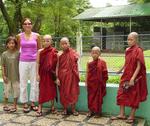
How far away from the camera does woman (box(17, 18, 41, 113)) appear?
6137mm

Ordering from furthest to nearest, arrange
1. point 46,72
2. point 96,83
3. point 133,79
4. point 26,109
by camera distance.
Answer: point 26,109
point 46,72
point 96,83
point 133,79

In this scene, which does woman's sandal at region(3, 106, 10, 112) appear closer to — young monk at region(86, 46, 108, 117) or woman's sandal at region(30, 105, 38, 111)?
woman's sandal at region(30, 105, 38, 111)

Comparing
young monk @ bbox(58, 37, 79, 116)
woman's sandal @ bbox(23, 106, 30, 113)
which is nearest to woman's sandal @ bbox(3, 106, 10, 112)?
woman's sandal @ bbox(23, 106, 30, 113)

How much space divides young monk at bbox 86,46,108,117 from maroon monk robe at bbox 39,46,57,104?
685 mm

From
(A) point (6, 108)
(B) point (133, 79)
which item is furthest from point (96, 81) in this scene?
(A) point (6, 108)

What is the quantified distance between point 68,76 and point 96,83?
52 centimetres

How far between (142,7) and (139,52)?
2104 centimetres

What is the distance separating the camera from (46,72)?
6109 millimetres

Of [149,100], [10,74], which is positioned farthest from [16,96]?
[149,100]

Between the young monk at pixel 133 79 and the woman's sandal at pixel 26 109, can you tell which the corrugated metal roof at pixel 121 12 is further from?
the young monk at pixel 133 79

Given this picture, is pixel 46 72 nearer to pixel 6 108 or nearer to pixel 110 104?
pixel 6 108

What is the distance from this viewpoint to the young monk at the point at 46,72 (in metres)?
6.05

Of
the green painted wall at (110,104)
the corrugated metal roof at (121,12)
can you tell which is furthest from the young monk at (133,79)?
the corrugated metal roof at (121,12)

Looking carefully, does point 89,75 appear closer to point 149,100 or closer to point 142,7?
point 149,100
